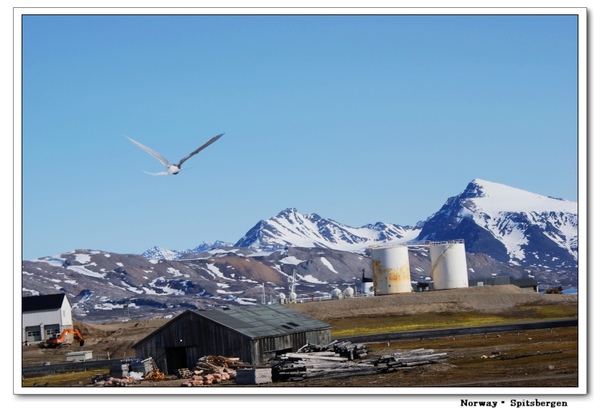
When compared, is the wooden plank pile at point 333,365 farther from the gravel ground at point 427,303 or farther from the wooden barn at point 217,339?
the gravel ground at point 427,303

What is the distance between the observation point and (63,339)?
12394cm

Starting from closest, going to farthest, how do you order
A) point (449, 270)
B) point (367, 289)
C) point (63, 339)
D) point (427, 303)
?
point (63, 339), point (427, 303), point (449, 270), point (367, 289)

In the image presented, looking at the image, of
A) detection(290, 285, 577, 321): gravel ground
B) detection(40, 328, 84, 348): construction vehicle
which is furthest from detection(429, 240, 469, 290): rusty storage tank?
detection(40, 328, 84, 348): construction vehicle

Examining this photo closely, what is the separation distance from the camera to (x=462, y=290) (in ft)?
458

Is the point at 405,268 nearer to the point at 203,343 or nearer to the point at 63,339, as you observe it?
the point at 63,339

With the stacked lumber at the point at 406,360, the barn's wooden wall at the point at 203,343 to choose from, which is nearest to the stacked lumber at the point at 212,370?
the barn's wooden wall at the point at 203,343

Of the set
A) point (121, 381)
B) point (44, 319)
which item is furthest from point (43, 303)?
point (121, 381)

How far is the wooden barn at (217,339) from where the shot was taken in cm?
6481

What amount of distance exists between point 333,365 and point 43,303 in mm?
92233

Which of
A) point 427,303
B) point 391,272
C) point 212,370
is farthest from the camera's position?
point 391,272

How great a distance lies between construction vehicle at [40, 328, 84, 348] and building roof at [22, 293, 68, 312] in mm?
11882
